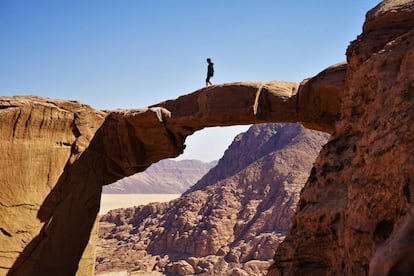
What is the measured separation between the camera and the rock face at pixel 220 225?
2741 cm

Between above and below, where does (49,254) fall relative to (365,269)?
below

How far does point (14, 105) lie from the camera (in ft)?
34.1

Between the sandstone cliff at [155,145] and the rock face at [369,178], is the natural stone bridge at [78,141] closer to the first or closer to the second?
the sandstone cliff at [155,145]

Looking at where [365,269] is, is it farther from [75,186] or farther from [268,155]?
[268,155]

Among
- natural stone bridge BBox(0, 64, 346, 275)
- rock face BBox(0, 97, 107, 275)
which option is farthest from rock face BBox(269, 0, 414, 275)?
rock face BBox(0, 97, 107, 275)

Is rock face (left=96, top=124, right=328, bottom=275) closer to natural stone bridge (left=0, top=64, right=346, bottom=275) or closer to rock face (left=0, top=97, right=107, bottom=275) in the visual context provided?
natural stone bridge (left=0, top=64, right=346, bottom=275)

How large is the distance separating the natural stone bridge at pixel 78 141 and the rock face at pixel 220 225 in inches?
537

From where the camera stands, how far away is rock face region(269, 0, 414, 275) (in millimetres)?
3406

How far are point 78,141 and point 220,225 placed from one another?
809 inches

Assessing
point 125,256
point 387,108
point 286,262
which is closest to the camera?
point 387,108

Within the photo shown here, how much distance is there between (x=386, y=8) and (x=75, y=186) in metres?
7.42

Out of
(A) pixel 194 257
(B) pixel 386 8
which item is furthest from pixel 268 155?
(B) pixel 386 8

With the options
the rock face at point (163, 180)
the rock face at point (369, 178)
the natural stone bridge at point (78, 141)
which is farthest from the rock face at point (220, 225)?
the rock face at point (163, 180)

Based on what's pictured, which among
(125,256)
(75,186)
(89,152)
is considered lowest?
(125,256)
